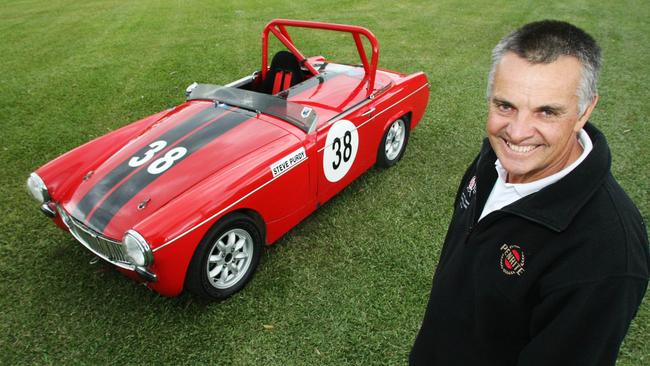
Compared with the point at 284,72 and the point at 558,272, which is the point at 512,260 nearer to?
the point at 558,272

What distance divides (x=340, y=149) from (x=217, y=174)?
122 cm

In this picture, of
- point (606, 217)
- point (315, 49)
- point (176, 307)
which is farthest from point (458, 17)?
point (606, 217)

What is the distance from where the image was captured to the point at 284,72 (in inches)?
181

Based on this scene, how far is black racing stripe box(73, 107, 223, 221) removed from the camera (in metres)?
3.13

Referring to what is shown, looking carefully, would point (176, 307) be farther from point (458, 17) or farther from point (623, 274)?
point (458, 17)

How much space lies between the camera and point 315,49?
8.51 metres

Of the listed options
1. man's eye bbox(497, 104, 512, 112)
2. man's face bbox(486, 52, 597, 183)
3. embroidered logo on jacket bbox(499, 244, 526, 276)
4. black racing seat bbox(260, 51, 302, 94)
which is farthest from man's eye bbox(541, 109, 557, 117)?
black racing seat bbox(260, 51, 302, 94)

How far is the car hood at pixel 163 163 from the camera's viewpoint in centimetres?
304

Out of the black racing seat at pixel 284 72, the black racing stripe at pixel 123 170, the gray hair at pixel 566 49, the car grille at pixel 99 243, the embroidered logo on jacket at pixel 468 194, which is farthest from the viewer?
the black racing seat at pixel 284 72

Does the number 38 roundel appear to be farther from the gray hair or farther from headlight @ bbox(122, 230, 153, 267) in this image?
the gray hair

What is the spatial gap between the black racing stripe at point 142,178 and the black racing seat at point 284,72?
2.97 feet

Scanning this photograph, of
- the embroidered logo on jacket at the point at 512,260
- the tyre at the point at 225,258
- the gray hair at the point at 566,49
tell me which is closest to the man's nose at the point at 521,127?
the gray hair at the point at 566,49

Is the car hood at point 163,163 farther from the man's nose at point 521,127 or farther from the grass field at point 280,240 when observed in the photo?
the man's nose at point 521,127

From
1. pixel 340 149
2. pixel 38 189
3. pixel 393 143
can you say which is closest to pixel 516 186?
pixel 340 149
